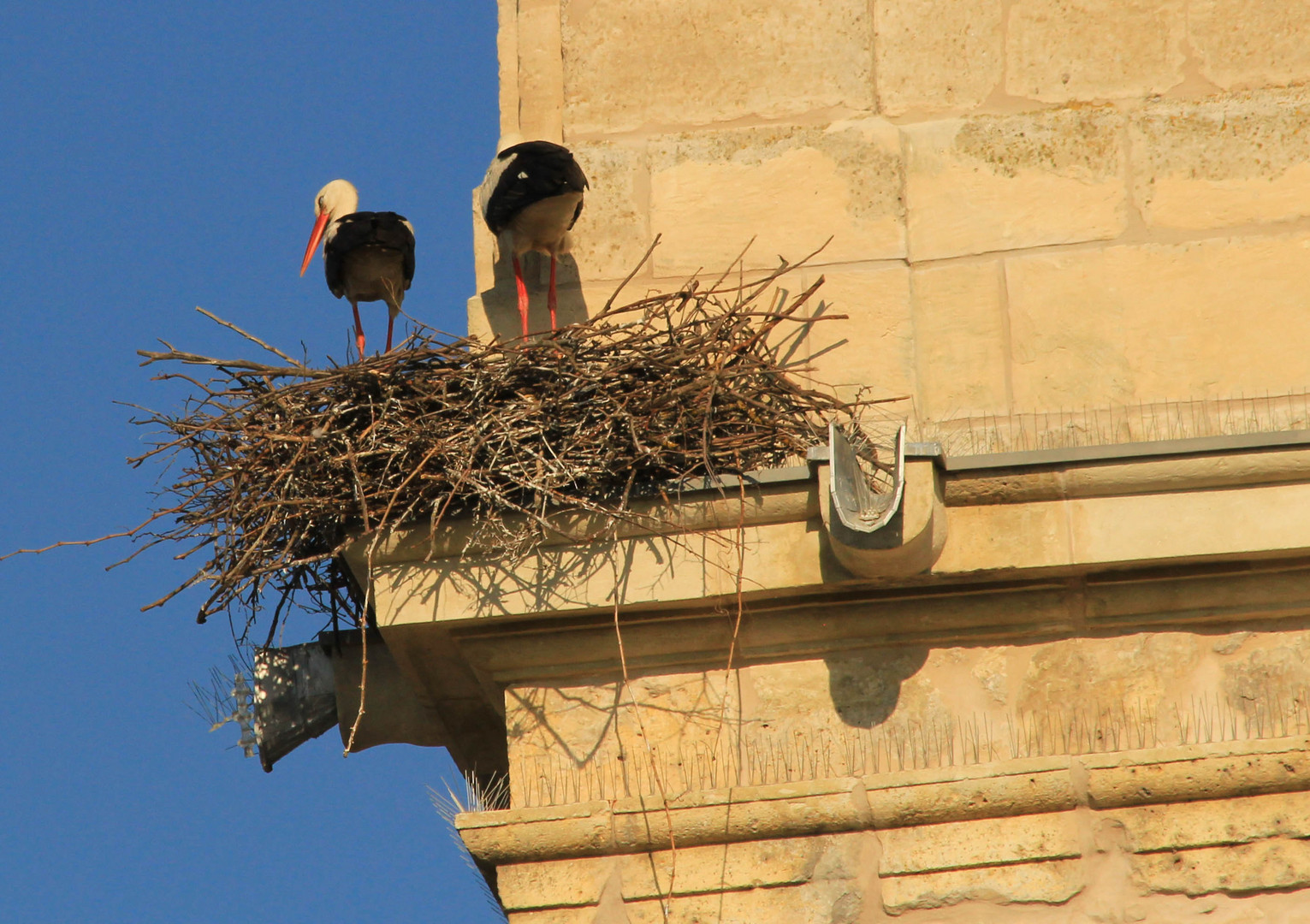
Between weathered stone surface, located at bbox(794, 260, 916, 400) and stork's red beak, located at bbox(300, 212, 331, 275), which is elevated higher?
stork's red beak, located at bbox(300, 212, 331, 275)

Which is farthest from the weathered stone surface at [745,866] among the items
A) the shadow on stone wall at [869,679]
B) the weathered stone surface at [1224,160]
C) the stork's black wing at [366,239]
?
the stork's black wing at [366,239]

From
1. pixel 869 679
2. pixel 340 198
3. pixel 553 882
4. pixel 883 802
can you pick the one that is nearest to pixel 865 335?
pixel 869 679

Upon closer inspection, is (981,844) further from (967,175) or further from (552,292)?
(552,292)

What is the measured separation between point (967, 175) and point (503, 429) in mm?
1739

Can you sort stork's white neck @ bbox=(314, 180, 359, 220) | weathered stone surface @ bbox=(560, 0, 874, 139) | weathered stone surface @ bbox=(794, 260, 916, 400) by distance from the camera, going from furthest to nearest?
stork's white neck @ bbox=(314, 180, 359, 220) < weathered stone surface @ bbox=(560, 0, 874, 139) < weathered stone surface @ bbox=(794, 260, 916, 400)

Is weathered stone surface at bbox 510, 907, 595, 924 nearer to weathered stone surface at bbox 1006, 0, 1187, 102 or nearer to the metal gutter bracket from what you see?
the metal gutter bracket

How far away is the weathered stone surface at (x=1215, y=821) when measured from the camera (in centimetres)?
520

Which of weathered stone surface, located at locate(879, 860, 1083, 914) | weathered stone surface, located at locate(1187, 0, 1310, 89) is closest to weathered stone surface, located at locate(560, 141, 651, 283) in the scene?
weathered stone surface, located at locate(1187, 0, 1310, 89)

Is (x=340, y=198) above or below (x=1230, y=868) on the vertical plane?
above

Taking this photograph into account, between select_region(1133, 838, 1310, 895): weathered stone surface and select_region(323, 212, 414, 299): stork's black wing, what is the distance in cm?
408

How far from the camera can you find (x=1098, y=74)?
6.66 m

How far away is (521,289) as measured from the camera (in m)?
6.86

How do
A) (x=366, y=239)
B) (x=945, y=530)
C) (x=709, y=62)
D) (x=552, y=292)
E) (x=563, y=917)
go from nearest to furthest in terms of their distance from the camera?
1. (x=563, y=917)
2. (x=945, y=530)
3. (x=552, y=292)
4. (x=709, y=62)
5. (x=366, y=239)

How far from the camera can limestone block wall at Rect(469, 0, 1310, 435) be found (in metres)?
6.29
